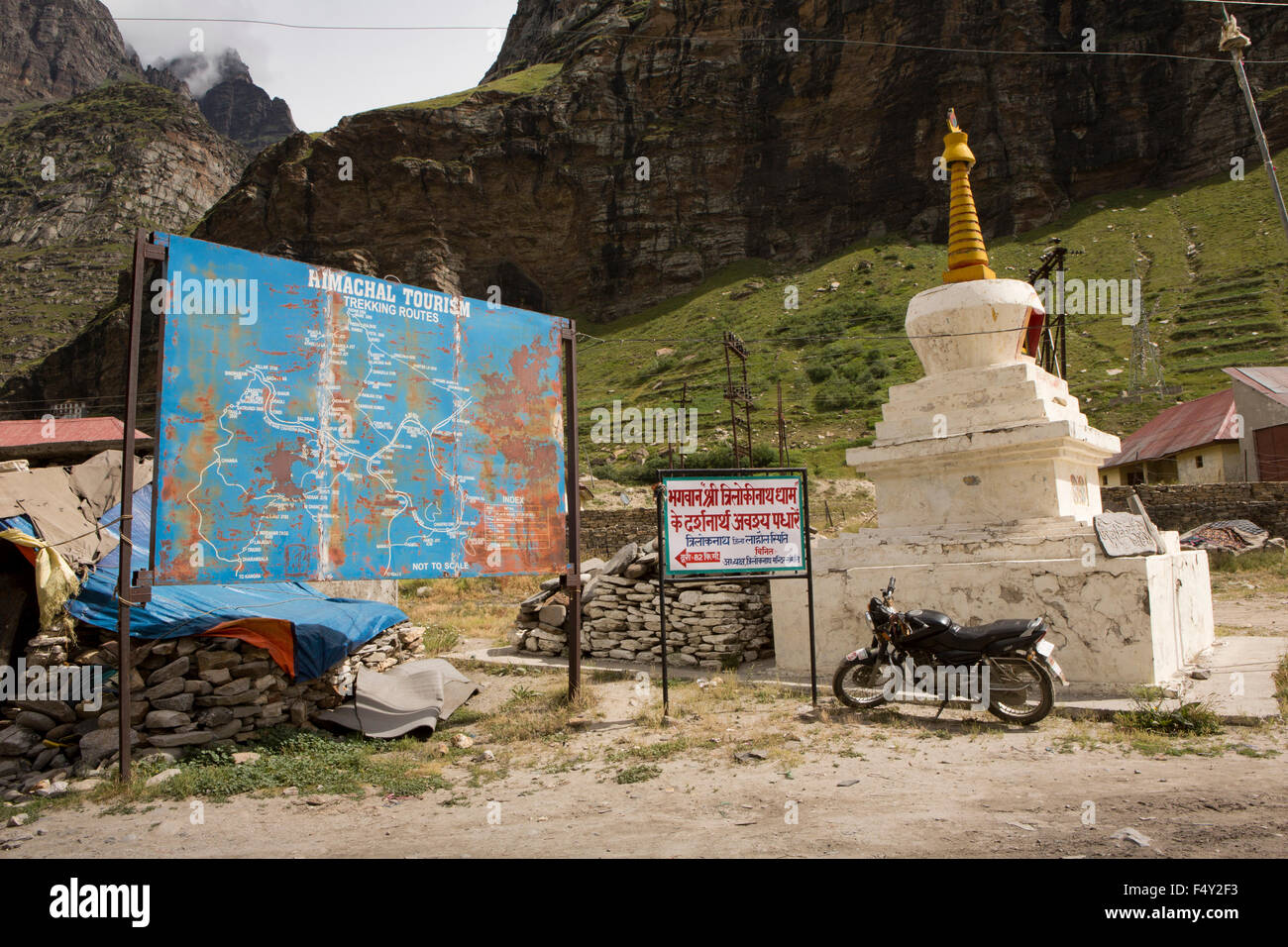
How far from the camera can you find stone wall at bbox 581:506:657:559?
2515 cm

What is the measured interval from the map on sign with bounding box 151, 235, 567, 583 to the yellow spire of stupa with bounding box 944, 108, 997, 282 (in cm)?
597

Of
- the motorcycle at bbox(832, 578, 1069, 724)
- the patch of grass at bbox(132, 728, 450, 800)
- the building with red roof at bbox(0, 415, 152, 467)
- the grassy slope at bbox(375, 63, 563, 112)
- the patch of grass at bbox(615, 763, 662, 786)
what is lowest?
the patch of grass at bbox(132, 728, 450, 800)

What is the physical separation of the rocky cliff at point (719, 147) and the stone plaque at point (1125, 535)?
209 ft

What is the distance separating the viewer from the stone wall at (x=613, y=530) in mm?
25147

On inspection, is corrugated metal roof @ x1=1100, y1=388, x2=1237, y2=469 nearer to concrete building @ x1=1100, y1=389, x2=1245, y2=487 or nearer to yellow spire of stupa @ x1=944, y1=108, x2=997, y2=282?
concrete building @ x1=1100, y1=389, x2=1245, y2=487

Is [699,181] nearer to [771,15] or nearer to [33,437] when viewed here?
[771,15]

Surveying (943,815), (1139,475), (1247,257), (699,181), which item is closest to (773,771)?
(943,815)

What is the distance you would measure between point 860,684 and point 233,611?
6.40 m

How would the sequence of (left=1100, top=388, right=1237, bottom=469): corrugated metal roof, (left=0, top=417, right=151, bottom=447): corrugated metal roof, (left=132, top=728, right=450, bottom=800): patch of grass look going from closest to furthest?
(left=132, top=728, right=450, bottom=800): patch of grass < (left=0, top=417, right=151, bottom=447): corrugated metal roof < (left=1100, top=388, right=1237, bottom=469): corrugated metal roof

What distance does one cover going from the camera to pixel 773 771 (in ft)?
20.3

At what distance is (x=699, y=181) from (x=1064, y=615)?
251 ft

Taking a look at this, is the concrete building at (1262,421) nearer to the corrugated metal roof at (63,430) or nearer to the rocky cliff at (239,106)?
the corrugated metal roof at (63,430)

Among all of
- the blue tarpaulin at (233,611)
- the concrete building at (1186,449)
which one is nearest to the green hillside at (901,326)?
the concrete building at (1186,449)

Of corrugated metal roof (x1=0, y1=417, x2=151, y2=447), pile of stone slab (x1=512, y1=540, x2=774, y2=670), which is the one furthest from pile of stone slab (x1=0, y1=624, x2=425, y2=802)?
corrugated metal roof (x1=0, y1=417, x2=151, y2=447)
